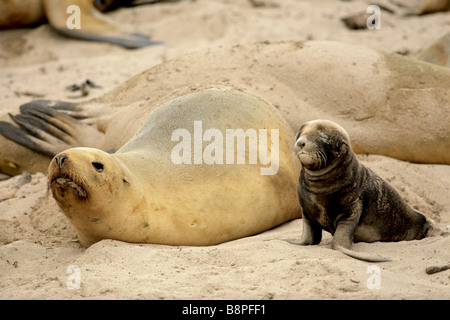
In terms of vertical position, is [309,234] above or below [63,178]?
below

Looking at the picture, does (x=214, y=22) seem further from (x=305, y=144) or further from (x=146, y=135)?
(x=305, y=144)

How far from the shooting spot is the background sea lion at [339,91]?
5371 mm

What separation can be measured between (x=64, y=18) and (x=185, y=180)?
5.80 m

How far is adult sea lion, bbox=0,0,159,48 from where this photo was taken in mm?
9180

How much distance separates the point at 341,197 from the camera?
3680mm

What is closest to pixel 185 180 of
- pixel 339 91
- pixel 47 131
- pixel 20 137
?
pixel 339 91

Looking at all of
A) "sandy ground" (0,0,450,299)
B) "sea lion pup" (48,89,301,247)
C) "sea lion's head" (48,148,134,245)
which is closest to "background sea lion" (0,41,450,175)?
"sandy ground" (0,0,450,299)

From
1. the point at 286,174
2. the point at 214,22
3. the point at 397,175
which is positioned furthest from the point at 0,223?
the point at 214,22

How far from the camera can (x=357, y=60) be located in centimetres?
565

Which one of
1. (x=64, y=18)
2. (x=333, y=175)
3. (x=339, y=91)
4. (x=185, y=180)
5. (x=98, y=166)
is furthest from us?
(x=64, y=18)

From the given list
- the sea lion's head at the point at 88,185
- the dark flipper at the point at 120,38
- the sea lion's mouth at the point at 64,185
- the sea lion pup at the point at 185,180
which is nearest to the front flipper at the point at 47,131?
the sea lion pup at the point at 185,180

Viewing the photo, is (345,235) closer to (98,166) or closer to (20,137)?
(98,166)

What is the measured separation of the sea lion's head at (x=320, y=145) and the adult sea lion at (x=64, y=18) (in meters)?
5.81

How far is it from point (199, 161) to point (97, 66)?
15.4 ft
